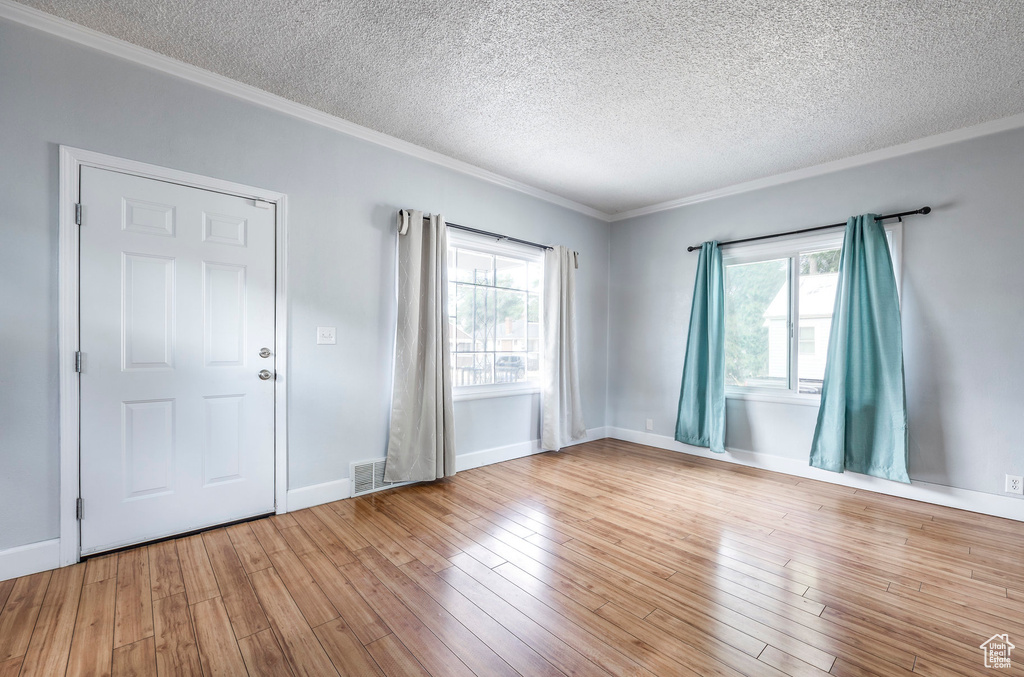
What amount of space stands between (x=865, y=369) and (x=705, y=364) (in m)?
1.26

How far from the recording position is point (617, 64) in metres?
2.37

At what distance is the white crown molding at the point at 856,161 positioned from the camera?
295cm

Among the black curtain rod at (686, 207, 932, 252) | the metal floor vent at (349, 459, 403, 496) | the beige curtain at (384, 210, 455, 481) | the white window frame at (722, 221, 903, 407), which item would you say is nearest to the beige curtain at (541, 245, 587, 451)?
the beige curtain at (384, 210, 455, 481)

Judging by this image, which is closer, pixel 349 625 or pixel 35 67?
pixel 349 625

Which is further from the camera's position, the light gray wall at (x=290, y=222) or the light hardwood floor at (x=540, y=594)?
the light gray wall at (x=290, y=222)

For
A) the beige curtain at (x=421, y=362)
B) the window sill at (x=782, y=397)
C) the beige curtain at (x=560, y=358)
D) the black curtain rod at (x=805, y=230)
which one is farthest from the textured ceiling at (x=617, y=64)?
the window sill at (x=782, y=397)

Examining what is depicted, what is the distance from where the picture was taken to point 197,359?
8.24 feet

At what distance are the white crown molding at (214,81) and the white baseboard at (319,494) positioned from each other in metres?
2.53

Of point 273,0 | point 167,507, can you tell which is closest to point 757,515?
point 167,507

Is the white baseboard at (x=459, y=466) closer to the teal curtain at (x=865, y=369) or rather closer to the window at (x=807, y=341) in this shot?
the window at (x=807, y=341)

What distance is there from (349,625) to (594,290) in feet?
13.5

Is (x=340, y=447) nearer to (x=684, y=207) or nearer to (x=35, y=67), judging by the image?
(x=35, y=67)

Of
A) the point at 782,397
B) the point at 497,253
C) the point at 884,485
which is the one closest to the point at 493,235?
the point at 497,253

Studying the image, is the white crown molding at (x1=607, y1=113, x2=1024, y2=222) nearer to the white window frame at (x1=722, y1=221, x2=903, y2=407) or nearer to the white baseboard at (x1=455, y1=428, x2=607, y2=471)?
the white window frame at (x1=722, y1=221, x2=903, y2=407)
